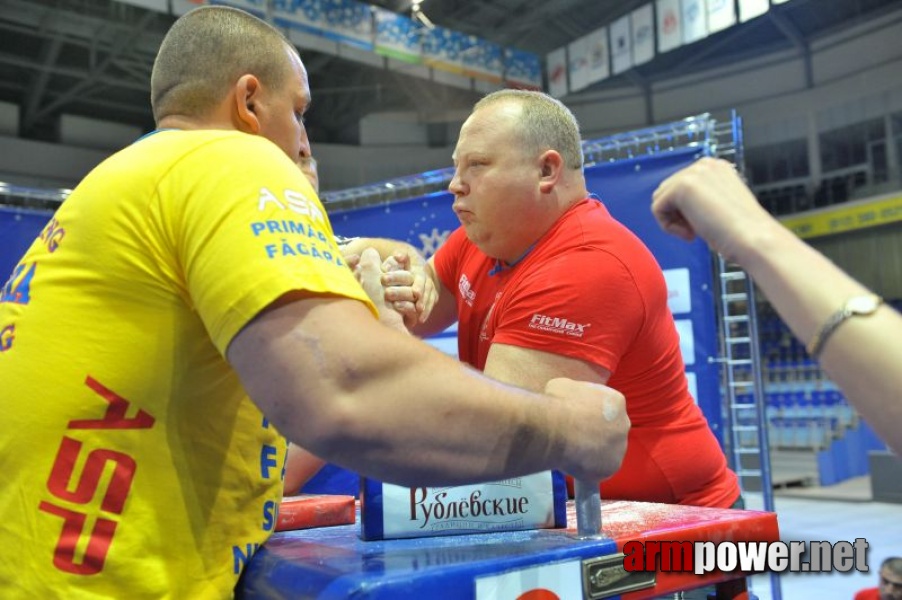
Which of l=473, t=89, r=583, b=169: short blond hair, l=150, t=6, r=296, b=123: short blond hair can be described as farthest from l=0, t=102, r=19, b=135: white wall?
l=150, t=6, r=296, b=123: short blond hair

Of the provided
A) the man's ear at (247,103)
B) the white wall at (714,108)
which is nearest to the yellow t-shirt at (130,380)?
the man's ear at (247,103)

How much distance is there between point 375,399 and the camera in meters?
0.69

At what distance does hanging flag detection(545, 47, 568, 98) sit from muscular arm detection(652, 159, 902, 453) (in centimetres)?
1199

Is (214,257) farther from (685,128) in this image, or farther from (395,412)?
(685,128)

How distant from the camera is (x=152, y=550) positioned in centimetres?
81

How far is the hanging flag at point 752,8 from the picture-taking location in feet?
30.0

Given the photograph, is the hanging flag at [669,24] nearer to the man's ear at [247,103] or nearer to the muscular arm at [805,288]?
the man's ear at [247,103]

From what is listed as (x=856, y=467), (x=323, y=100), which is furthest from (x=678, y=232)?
(x=323, y=100)

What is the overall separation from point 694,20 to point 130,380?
415 inches

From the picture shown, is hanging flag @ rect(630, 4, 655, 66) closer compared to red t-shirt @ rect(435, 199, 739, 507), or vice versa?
red t-shirt @ rect(435, 199, 739, 507)

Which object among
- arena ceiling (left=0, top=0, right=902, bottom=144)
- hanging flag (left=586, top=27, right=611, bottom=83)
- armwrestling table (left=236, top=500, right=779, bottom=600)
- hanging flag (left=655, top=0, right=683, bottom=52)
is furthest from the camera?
hanging flag (left=586, top=27, right=611, bottom=83)

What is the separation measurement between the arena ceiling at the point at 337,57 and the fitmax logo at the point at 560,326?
390 inches

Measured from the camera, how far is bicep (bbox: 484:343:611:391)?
144cm

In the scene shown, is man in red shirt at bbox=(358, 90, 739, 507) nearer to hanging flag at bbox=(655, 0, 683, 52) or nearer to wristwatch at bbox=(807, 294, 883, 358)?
wristwatch at bbox=(807, 294, 883, 358)
